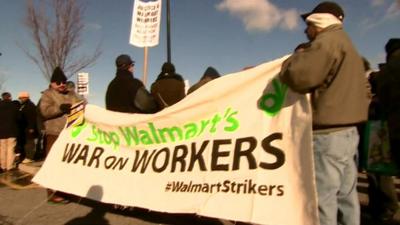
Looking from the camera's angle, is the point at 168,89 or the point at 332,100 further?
the point at 168,89

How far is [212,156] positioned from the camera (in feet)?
12.7

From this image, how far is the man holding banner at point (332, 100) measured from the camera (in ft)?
9.29

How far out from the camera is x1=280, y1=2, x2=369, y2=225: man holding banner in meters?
2.83

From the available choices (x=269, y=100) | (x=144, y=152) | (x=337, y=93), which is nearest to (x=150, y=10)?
(x=144, y=152)

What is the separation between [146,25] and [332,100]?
7.00 metres

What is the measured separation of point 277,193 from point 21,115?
31.6 feet

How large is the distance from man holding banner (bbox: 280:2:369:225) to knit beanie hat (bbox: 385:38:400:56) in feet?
4.81

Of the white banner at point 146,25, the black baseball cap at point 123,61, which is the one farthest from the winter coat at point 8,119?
the black baseball cap at point 123,61

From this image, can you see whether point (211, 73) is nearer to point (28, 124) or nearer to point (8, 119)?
point (8, 119)

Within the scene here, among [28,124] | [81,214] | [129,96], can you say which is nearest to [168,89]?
[129,96]

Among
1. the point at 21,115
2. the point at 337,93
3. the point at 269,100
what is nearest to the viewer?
the point at 337,93

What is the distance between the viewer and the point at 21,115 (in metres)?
11.3

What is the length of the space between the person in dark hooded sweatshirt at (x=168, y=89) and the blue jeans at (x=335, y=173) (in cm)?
283

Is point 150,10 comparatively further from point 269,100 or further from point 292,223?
point 292,223
